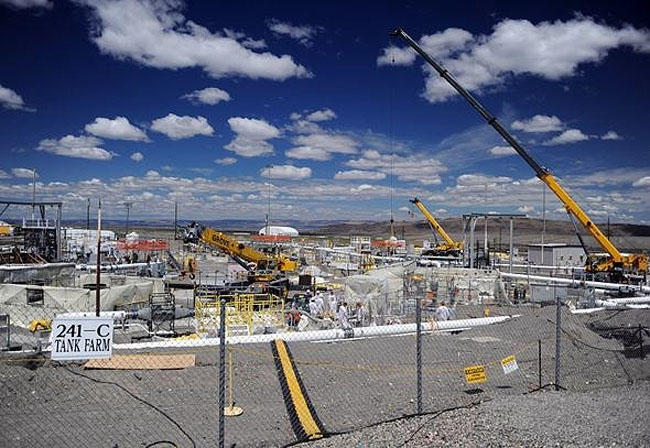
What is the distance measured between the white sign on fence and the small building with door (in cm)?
4585

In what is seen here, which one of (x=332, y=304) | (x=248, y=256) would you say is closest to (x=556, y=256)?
(x=248, y=256)

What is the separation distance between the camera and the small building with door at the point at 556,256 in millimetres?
46969

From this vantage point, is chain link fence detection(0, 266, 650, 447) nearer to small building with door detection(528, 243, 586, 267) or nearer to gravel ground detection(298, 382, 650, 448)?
gravel ground detection(298, 382, 650, 448)

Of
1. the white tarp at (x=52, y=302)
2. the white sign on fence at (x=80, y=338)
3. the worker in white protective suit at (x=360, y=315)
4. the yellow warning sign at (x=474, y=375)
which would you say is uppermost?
the white sign on fence at (x=80, y=338)

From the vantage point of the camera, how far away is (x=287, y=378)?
877 centimetres

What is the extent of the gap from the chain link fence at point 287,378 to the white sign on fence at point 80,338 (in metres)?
1.30

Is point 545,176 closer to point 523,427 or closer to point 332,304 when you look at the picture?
point 332,304

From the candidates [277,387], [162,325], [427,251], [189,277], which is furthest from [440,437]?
[427,251]

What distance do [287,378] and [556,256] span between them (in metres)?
44.4

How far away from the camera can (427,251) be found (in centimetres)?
5019

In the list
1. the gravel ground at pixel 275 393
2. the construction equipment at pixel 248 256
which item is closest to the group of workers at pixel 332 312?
the gravel ground at pixel 275 393

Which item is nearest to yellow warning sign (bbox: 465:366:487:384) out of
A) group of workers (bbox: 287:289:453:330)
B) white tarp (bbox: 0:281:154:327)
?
group of workers (bbox: 287:289:453:330)

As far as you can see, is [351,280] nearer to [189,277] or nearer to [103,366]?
[189,277]

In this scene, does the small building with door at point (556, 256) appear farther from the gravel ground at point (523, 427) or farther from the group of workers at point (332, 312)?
the gravel ground at point (523, 427)
